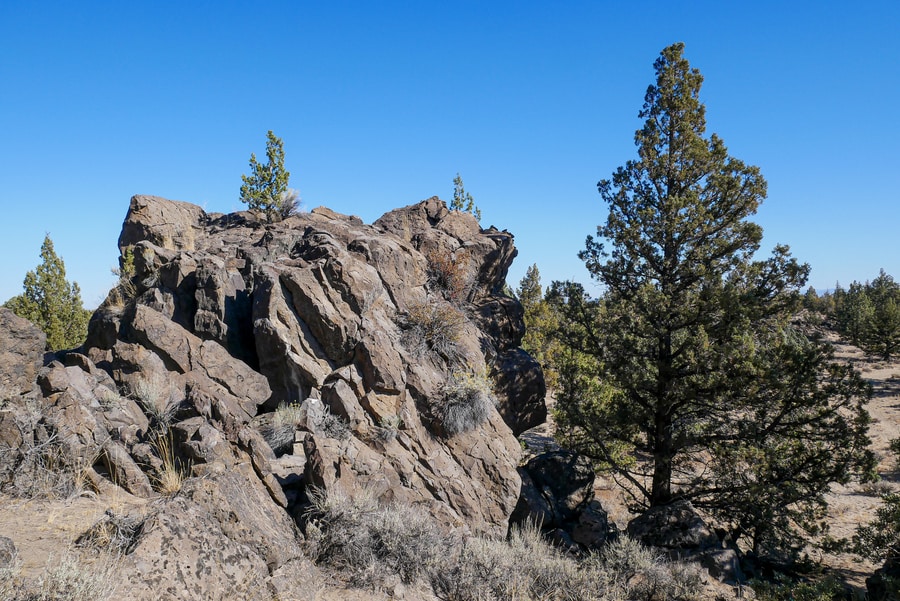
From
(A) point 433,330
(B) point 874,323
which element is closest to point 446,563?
(A) point 433,330

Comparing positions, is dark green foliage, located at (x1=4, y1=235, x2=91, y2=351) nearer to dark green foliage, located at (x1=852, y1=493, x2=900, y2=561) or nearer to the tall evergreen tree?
dark green foliage, located at (x1=852, y1=493, x2=900, y2=561)

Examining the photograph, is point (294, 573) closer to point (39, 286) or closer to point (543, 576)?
point (543, 576)

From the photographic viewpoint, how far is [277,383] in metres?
11.4

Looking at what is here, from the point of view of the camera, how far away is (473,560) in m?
7.02

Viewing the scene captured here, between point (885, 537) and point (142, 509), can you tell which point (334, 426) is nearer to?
point (142, 509)

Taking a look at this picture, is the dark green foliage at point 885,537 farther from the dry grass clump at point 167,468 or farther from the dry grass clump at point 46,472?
the dry grass clump at point 46,472

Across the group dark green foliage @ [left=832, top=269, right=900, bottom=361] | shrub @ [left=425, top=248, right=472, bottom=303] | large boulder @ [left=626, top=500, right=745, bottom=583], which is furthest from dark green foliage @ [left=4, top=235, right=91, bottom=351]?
dark green foliage @ [left=832, top=269, right=900, bottom=361]

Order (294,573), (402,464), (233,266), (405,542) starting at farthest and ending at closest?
1. (233,266)
2. (402,464)
3. (405,542)
4. (294,573)

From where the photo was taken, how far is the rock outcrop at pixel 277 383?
5.82 m

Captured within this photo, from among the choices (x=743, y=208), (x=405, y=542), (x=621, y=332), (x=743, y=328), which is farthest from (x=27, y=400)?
(x=743, y=208)

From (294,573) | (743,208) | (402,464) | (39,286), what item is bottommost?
(294,573)

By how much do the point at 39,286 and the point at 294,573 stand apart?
2048cm

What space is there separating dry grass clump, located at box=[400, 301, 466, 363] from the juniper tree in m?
2.63

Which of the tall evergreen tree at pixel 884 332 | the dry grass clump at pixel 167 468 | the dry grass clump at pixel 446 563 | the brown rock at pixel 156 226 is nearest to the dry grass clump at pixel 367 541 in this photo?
the dry grass clump at pixel 446 563
